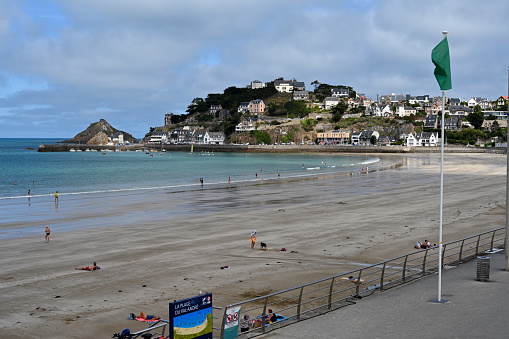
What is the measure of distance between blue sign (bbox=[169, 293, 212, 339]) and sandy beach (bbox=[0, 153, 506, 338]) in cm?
414

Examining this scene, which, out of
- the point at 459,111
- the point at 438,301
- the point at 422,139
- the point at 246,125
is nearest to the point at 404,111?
the point at 459,111

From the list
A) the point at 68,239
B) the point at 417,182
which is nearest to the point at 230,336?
the point at 68,239

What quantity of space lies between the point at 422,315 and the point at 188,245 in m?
13.9

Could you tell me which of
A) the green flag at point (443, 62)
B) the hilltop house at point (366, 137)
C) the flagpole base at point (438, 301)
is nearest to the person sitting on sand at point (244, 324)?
the flagpole base at point (438, 301)

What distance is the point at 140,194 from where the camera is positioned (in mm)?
49719

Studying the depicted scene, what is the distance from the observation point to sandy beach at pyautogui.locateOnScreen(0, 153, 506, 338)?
48.6ft

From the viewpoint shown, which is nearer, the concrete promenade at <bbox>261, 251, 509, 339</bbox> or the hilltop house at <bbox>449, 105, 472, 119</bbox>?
the concrete promenade at <bbox>261, 251, 509, 339</bbox>

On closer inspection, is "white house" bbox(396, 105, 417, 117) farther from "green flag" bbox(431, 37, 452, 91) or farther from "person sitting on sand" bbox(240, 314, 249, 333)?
"person sitting on sand" bbox(240, 314, 249, 333)

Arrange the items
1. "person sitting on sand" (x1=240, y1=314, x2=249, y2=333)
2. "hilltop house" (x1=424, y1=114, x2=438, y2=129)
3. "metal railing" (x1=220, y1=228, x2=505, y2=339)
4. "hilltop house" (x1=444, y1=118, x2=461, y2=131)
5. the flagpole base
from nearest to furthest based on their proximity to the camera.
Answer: "person sitting on sand" (x1=240, y1=314, x2=249, y2=333) → "metal railing" (x1=220, y1=228, x2=505, y2=339) → the flagpole base → "hilltop house" (x1=444, y1=118, x2=461, y2=131) → "hilltop house" (x1=424, y1=114, x2=438, y2=129)

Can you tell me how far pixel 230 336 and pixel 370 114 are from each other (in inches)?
7514

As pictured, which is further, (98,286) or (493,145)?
(493,145)

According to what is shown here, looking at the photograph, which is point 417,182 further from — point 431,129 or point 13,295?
point 431,129

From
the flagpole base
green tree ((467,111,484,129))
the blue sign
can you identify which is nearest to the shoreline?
green tree ((467,111,484,129))

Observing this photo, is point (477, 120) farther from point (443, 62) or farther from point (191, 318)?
point (191, 318)
